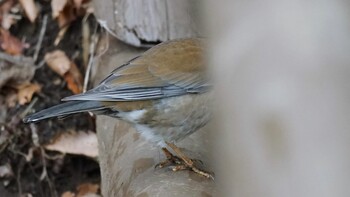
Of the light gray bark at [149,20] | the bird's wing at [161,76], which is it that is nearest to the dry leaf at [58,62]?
the light gray bark at [149,20]

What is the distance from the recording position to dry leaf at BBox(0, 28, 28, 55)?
5289mm

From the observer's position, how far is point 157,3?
13.4ft

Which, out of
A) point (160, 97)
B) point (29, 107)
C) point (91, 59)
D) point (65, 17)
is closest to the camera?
point (160, 97)

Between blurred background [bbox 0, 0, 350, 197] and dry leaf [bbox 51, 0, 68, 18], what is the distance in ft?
0.04

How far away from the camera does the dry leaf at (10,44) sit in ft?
17.4

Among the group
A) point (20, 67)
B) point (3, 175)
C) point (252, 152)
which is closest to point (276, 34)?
point (252, 152)

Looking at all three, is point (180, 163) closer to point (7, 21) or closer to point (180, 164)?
point (180, 164)

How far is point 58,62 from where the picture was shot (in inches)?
203

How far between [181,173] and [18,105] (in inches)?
86.6

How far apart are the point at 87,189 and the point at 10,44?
1.15m

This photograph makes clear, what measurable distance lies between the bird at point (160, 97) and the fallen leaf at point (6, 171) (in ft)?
5.09

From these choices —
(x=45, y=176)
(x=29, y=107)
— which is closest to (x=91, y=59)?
(x=29, y=107)

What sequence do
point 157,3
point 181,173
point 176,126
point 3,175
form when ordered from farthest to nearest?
point 3,175 < point 157,3 < point 176,126 < point 181,173

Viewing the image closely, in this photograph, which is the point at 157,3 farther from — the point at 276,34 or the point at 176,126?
the point at 276,34
